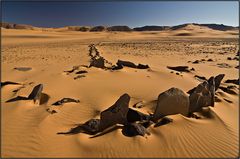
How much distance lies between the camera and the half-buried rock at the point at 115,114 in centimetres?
569

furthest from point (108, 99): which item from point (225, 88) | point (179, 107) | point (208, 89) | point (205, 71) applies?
point (205, 71)

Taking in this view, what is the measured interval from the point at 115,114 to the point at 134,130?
25.6 inches

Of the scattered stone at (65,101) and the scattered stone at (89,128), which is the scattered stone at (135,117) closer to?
the scattered stone at (89,128)

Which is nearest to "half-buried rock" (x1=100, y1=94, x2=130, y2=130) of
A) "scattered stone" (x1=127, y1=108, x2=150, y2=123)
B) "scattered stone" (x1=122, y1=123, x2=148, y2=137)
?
"scattered stone" (x1=127, y1=108, x2=150, y2=123)

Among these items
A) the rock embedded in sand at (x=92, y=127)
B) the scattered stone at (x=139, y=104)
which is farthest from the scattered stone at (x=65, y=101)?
the rock embedded in sand at (x=92, y=127)

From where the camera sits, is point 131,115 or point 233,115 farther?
point 233,115

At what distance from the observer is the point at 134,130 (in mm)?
5312

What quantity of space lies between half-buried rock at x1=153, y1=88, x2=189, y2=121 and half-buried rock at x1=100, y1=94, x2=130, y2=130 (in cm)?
82

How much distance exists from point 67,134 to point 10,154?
1225 millimetres

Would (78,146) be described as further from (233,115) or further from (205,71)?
(205,71)

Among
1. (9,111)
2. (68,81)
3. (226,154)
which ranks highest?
(68,81)

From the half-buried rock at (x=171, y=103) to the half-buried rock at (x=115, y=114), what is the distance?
82cm

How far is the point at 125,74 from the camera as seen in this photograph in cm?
1135

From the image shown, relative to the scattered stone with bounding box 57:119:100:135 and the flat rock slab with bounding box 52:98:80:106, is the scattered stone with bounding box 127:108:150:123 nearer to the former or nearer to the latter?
the scattered stone with bounding box 57:119:100:135
